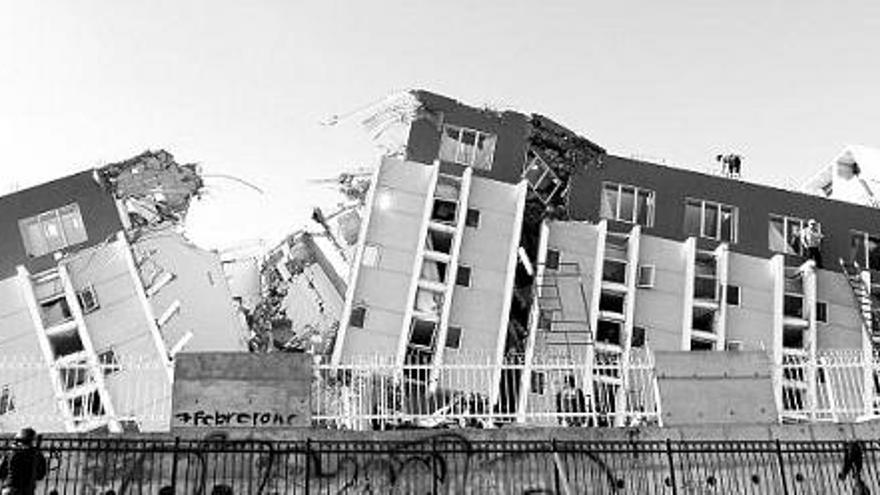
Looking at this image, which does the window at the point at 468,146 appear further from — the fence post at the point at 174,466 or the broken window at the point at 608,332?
the fence post at the point at 174,466

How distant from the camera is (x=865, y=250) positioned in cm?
4378

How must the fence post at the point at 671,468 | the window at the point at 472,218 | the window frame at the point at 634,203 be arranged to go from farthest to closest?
1. the window frame at the point at 634,203
2. the window at the point at 472,218
3. the fence post at the point at 671,468

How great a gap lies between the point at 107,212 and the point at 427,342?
13.1 m

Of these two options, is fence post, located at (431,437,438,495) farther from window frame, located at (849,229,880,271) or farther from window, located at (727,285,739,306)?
window frame, located at (849,229,880,271)

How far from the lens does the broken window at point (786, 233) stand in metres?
43.1

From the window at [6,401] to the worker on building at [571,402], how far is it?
19.3 meters

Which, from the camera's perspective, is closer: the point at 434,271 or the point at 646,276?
the point at 434,271

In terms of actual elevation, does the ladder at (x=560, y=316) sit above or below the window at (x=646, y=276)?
below

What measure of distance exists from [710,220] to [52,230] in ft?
86.1

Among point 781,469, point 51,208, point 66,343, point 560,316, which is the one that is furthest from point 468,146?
point 781,469

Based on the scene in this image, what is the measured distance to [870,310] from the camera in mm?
42219

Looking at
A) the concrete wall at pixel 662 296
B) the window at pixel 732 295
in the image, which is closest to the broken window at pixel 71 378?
the concrete wall at pixel 662 296

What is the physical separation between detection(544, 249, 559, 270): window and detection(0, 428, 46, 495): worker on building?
87.2 ft

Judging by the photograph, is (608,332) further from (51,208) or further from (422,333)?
(51,208)
